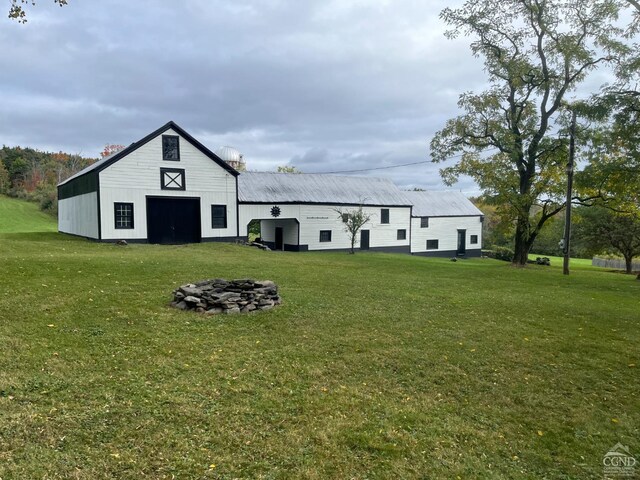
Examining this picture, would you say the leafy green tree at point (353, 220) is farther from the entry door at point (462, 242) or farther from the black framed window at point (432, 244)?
the entry door at point (462, 242)

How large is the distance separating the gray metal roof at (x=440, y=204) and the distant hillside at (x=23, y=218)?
1567 inches

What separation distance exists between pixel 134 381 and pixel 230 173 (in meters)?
23.4

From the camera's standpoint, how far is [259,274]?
14250mm

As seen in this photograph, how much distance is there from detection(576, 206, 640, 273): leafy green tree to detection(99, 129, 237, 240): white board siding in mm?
27033

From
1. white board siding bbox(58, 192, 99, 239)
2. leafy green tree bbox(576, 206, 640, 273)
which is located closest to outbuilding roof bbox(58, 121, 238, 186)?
white board siding bbox(58, 192, 99, 239)

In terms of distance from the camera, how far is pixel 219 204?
27.0 metres

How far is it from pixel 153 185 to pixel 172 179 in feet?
3.91

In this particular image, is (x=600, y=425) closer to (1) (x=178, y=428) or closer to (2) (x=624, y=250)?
(1) (x=178, y=428)

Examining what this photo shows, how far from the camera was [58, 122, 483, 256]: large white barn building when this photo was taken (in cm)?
2384

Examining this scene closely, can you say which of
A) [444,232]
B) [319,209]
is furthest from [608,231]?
[319,209]

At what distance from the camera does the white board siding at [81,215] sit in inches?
943

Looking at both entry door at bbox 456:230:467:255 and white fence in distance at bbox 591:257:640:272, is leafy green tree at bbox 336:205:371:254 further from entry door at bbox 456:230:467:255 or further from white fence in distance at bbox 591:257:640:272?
white fence in distance at bbox 591:257:640:272

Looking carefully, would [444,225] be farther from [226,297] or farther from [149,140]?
[226,297]

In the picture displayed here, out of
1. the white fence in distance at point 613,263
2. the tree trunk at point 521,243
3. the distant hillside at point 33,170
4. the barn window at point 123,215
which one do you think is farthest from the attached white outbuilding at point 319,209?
the distant hillside at point 33,170
